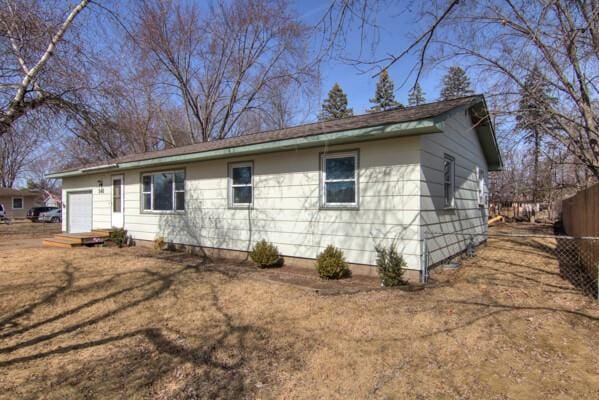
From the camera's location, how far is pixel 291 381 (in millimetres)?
3244

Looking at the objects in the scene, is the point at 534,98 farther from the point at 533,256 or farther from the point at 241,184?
the point at 241,184

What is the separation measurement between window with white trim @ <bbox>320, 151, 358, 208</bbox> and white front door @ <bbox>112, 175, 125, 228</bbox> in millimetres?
8866

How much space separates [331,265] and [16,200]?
45.9 m

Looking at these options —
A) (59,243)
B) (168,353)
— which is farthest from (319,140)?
(59,243)

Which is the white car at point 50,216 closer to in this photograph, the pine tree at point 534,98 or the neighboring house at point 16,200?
the neighboring house at point 16,200

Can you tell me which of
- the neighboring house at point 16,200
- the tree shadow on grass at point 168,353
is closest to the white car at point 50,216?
the neighboring house at point 16,200

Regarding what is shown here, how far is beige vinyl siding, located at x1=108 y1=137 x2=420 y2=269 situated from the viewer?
6816mm

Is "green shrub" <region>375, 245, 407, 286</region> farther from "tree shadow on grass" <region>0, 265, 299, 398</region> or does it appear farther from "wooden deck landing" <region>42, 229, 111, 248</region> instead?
"wooden deck landing" <region>42, 229, 111, 248</region>

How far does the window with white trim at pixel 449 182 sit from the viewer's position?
331 inches

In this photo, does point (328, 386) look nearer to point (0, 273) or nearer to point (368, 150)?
point (368, 150)

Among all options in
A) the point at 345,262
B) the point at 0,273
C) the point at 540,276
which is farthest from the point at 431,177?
the point at 0,273

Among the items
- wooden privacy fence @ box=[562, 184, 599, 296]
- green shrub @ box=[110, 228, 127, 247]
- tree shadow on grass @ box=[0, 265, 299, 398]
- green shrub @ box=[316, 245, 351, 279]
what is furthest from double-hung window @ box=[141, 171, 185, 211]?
wooden privacy fence @ box=[562, 184, 599, 296]

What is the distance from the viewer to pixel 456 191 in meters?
9.26

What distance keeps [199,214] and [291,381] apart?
7.85 metres
